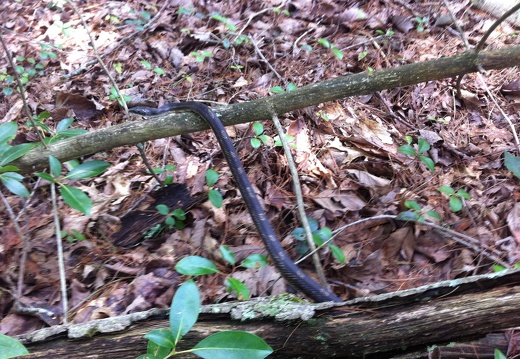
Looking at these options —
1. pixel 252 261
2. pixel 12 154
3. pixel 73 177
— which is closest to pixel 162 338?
pixel 252 261

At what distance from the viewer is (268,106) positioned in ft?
7.70

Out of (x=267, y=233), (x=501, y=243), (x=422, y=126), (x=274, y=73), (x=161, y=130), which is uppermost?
(x=274, y=73)

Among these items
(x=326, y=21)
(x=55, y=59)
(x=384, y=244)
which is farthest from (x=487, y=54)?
(x=55, y=59)

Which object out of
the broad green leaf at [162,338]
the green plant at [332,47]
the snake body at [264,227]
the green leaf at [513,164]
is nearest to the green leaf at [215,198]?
the snake body at [264,227]

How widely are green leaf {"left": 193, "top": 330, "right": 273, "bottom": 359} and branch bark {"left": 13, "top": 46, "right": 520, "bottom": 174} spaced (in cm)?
147

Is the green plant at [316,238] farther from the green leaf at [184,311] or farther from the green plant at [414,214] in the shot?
the green leaf at [184,311]

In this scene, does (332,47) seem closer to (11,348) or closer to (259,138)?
(259,138)

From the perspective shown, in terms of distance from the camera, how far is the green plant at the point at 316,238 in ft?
6.46

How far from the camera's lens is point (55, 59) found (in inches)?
170

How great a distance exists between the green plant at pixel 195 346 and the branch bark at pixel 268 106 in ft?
4.27

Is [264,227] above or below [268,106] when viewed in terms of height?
below

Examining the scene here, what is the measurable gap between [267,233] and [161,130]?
927 millimetres

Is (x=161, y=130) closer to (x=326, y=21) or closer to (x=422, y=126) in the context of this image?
(x=422, y=126)

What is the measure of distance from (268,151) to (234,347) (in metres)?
1.95
